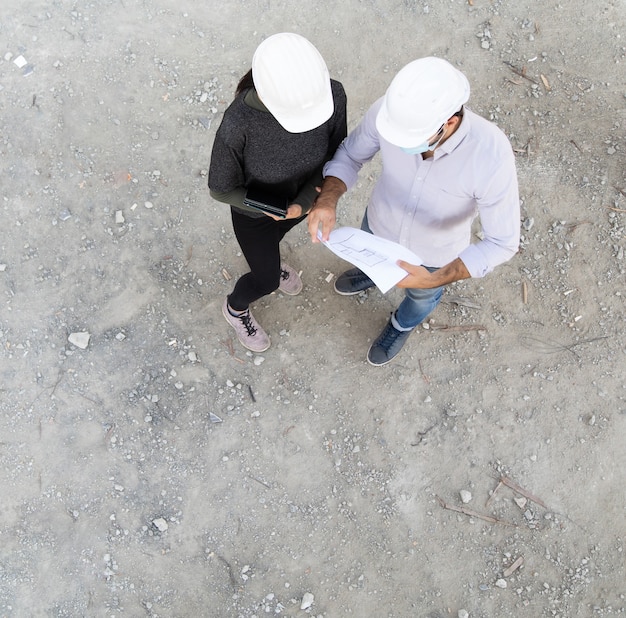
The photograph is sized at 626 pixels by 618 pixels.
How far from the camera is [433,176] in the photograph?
252 centimetres

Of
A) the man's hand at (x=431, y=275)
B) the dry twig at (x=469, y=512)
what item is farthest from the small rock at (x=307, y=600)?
the man's hand at (x=431, y=275)

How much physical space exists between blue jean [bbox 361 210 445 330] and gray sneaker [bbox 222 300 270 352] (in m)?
0.98

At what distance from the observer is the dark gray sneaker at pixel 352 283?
13.6ft

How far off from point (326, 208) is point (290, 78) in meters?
A: 0.73

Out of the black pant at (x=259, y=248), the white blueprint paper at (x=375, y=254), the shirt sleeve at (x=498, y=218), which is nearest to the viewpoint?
the shirt sleeve at (x=498, y=218)

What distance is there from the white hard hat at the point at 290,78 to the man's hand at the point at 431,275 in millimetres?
875

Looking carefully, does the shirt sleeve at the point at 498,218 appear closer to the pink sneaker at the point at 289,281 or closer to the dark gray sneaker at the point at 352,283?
the dark gray sneaker at the point at 352,283

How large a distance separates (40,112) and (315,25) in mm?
2409

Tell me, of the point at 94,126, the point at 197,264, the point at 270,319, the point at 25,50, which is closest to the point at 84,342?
the point at 197,264

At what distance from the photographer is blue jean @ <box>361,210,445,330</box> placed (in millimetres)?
3336

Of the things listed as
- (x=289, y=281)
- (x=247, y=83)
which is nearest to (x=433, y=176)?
(x=247, y=83)

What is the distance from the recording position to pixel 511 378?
13.7ft

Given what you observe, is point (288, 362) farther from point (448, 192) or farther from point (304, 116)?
point (304, 116)

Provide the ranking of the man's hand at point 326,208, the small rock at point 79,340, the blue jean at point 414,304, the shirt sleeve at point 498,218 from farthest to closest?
the small rock at point 79,340 < the blue jean at point 414,304 < the man's hand at point 326,208 < the shirt sleeve at point 498,218
